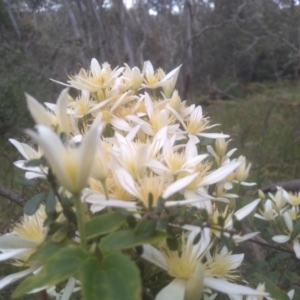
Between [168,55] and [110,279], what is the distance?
9.49m

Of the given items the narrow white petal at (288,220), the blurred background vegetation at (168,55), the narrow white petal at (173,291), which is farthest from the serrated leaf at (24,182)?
the narrow white petal at (288,220)

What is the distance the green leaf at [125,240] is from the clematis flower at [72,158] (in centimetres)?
7

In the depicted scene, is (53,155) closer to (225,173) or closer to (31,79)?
(225,173)

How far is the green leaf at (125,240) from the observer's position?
50cm

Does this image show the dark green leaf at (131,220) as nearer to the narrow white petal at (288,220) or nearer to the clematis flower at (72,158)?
the clematis flower at (72,158)

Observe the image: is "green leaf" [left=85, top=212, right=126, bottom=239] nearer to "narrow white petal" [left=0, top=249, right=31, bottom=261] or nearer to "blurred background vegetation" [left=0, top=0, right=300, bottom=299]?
"narrow white petal" [left=0, top=249, right=31, bottom=261]

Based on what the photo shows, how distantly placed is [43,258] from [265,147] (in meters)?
2.75

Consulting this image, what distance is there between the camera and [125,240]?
0.51 meters

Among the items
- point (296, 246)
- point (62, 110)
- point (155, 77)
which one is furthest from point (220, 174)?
point (296, 246)

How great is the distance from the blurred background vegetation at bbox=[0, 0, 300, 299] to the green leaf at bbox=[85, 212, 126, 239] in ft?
2.38

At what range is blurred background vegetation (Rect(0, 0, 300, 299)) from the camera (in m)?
2.75

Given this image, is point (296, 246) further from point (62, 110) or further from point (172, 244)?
point (62, 110)

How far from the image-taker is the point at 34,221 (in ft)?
2.16

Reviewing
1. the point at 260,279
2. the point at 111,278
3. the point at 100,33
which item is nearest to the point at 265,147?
the point at 260,279
